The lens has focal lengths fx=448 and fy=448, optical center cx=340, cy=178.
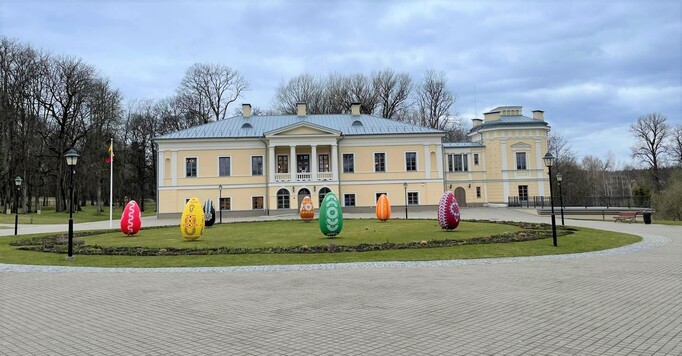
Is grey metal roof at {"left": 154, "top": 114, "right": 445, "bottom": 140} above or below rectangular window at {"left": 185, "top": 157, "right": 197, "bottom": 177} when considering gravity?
above

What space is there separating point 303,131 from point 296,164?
11.9 feet

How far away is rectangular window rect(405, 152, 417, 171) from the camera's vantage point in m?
47.4

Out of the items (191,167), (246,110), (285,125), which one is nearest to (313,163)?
(285,125)

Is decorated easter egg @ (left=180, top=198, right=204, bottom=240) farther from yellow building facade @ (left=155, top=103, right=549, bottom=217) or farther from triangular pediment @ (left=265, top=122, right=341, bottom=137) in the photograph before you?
triangular pediment @ (left=265, top=122, right=341, bottom=137)

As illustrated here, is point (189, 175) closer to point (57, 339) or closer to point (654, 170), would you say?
point (57, 339)

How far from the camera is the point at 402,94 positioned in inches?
2482

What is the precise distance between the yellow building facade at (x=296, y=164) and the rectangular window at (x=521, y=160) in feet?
8.63

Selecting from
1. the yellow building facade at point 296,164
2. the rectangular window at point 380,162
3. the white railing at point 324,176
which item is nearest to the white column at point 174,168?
the yellow building facade at point 296,164

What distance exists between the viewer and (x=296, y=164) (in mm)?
46656

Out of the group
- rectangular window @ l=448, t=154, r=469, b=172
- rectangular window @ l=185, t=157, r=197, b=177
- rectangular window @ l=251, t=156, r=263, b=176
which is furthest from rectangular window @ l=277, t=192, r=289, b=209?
rectangular window @ l=448, t=154, r=469, b=172

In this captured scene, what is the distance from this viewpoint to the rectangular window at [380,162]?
47.4 meters

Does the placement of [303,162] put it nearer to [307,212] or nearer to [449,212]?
[307,212]

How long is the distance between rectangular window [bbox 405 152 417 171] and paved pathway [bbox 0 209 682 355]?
1409 inches

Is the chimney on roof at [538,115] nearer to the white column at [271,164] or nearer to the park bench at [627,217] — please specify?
the park bench at [627,217]
